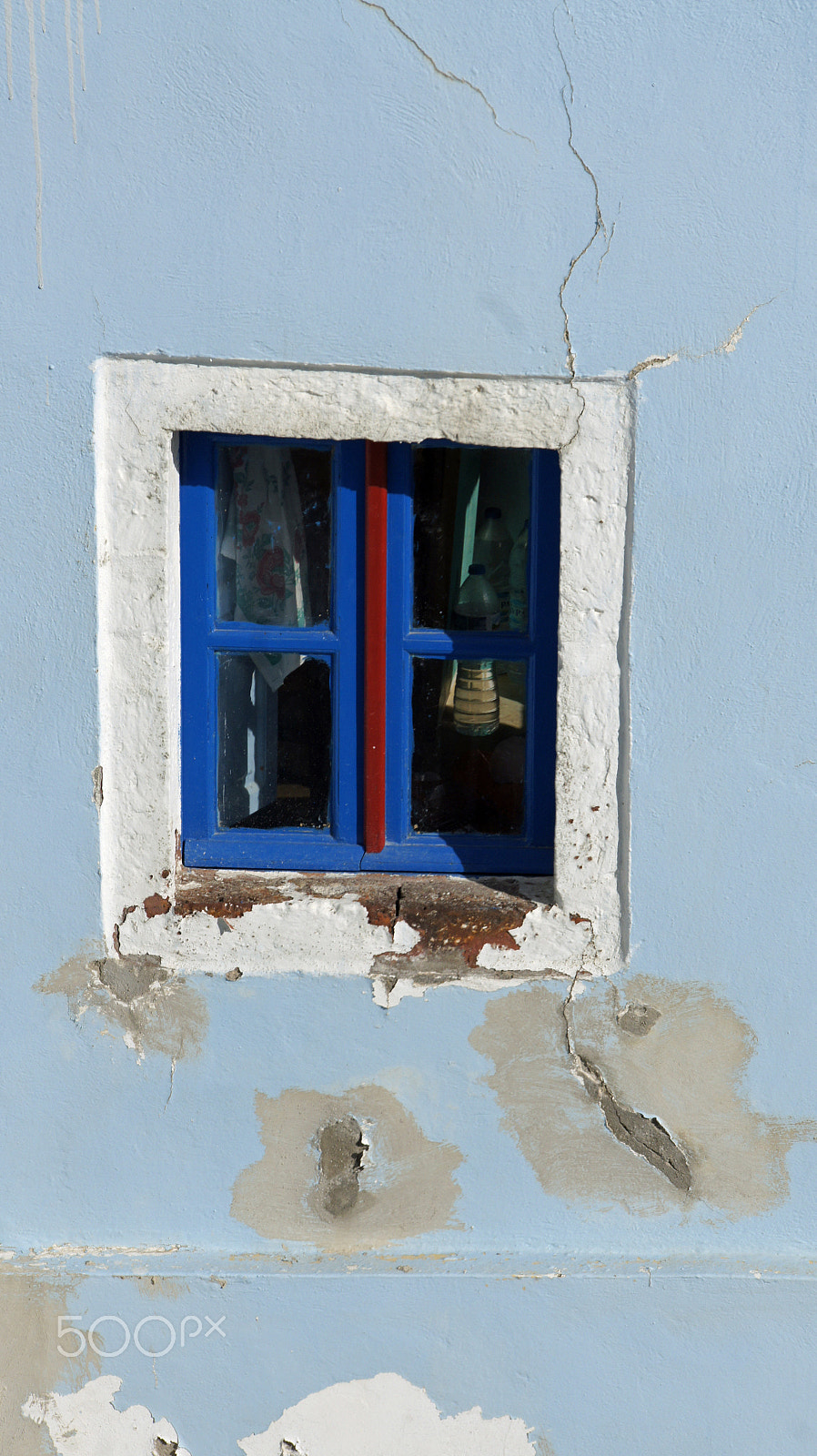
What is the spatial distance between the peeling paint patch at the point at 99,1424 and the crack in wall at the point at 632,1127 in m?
1.19

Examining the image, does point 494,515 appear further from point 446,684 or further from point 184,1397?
point 184,1397

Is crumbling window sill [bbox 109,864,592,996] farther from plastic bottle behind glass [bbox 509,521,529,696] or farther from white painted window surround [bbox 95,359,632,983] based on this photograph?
plastic bottle behind glass [bbox 509,521,529,696]

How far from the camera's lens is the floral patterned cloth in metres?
2.16

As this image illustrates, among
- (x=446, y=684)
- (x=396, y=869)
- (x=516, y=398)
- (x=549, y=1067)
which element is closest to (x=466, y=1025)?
(x=549, y=1067)

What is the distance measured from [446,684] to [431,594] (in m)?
0.21

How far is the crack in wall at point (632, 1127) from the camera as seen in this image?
209 cm

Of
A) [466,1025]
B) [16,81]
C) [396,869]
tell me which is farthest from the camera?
[396,869]

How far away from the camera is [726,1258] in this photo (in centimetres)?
211

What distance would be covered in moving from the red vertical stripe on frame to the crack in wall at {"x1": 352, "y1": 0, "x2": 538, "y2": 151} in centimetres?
65

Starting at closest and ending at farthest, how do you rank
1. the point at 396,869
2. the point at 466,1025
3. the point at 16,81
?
1. the point at 16,81
2. the point at 466,1025
3. the point at 396,869

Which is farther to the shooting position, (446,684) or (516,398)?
(446,684)

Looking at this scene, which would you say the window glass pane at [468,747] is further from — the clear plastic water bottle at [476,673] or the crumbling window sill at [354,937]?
the crumbling window sill at [354,937]

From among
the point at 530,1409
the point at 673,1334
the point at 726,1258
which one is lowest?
the point at 530,1409

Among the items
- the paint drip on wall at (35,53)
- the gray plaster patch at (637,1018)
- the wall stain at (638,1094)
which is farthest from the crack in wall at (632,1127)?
the paint drip on wall at (35,53)
